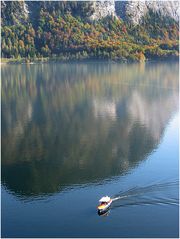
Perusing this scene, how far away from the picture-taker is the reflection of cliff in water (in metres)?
39.2

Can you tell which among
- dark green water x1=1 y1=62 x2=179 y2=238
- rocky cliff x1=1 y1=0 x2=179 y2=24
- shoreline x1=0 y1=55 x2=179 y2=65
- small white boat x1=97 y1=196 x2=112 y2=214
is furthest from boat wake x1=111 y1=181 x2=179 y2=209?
rocky cliff x1=1 y1=0 x2=179 y2=24

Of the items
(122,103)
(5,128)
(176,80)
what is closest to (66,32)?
(176,80)

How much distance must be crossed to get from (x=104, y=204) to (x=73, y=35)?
151868 mm

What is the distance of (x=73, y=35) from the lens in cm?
17650

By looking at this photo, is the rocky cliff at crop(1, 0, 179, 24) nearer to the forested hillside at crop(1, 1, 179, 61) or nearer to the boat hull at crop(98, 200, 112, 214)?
the forested hillside at crop(1, 1, 179, 61)

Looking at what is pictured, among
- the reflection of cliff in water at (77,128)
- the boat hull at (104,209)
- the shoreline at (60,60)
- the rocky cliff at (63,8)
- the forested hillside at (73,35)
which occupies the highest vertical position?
the rocky cliff at (63,8)

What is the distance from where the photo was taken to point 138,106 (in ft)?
228

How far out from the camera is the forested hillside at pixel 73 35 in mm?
163375

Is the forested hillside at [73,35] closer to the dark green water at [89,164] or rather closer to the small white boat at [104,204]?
the dark green water at [89,164]

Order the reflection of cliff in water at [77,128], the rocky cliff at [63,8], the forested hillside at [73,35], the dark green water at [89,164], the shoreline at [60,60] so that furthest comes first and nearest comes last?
the rocky cliff at [63,8] → the forested hillside at [73,35] → the shoreline at [60,60] → the reflection of cliff in water at [77,128] → the dark green water at [89,164]

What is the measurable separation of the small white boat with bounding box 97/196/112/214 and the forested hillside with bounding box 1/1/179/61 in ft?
427

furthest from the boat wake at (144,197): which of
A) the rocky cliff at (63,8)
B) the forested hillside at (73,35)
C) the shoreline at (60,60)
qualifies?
the rocky cliff at (63,8)

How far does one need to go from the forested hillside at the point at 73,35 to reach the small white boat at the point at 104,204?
130 meters

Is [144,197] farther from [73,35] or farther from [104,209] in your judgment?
[73,35]
